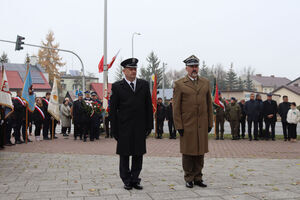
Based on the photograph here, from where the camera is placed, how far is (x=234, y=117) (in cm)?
1481

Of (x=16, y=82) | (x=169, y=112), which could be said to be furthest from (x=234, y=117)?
(x=16, y=82)

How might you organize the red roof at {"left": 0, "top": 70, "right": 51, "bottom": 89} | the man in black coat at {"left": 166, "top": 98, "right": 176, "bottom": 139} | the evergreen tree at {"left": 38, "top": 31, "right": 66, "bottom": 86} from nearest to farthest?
the man in black coat at {"left": 166, "top": 98, "right": 176, "bottom": 139}
the red roof at {"left": 0, "top": 70, "right": 51, "bottom": 89}
the evergreen tree at {"left": 38, "top": 31, "right": 66, "bottom": 86}

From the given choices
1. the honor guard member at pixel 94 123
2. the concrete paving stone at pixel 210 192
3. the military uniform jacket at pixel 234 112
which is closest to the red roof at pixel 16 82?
the honor guard member at pixel 94 123

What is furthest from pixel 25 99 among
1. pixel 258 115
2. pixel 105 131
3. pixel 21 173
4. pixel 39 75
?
pixel 39 75

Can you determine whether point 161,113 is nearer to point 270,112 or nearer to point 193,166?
point 270,112

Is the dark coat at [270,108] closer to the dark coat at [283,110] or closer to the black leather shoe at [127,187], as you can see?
the dark coat at [283,110]

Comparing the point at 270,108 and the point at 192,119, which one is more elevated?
the point at 270,108

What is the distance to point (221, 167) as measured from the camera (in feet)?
24.4

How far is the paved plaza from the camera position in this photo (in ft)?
16.0

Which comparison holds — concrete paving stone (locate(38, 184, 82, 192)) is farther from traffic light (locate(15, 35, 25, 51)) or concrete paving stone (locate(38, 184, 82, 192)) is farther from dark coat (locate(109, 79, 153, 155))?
traffic light (locate(15, 35, 25, 51))

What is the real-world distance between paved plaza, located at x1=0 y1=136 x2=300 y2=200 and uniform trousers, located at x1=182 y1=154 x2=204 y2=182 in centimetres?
22

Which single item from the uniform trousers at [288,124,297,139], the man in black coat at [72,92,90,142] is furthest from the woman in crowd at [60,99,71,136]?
the uniform trousers at [288,124,297,139]

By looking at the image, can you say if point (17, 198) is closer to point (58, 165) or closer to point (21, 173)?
point (21, 173)

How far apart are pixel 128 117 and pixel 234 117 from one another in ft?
34.5
